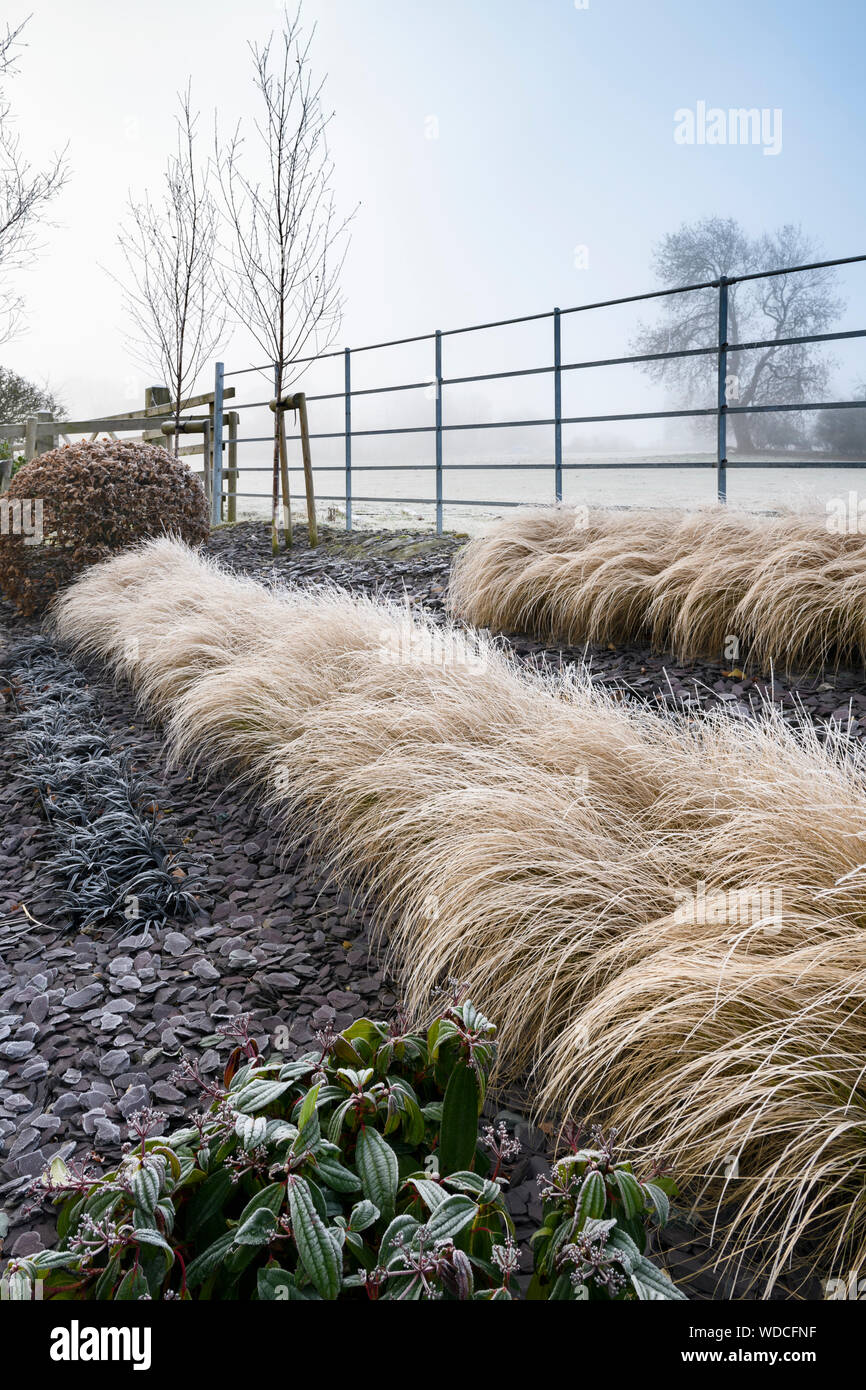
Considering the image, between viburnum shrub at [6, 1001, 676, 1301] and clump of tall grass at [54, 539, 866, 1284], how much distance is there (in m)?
0.36

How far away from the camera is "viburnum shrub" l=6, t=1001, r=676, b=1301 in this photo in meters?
1.14

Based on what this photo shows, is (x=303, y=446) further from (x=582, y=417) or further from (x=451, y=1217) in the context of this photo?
(x=451, y=1217)

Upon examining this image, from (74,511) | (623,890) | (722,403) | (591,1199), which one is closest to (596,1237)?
(591,1199)

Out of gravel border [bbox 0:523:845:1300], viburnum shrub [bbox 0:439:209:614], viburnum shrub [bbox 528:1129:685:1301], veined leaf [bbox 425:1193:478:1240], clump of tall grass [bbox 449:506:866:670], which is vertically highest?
viburnum shrub [bbox 0:439:209:614]

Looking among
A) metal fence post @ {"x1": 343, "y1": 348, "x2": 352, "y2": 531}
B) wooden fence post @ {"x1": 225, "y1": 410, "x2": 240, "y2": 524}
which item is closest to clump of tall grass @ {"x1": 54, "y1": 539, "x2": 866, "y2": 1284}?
metal fence post @ {"x1": 343, "y1": 348, "x2": 352, "y2": 531}

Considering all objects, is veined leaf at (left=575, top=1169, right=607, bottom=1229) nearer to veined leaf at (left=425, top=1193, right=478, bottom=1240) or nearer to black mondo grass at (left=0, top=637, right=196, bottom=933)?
veined leaf at (left=425, top=1193, right=478, bottom=1240)

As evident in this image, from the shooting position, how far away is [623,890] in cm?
215

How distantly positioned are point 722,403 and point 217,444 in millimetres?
6935

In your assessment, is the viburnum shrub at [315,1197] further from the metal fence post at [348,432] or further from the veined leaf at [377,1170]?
the metal fence post at [348,432]

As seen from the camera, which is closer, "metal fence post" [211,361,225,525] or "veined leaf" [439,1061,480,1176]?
"veined leaf" [439,1061,480,1176]

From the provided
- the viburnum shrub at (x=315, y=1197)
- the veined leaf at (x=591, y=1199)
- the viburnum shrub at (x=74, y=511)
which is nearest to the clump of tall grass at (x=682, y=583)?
the viburnum shrub at (x=74, y=511)

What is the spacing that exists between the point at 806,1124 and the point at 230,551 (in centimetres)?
887

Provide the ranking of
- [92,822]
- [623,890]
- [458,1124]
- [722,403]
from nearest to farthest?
[458,1124] < [623,890] < [92,822] < [722,403]

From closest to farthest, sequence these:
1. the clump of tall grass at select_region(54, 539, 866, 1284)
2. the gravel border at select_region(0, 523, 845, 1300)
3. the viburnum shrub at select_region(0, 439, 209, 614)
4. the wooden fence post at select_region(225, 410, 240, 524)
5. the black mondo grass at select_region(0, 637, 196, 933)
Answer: the clump of tall grass at select_region(54, 539, 866, 1284), the gravel border at select_region(0, 523, 845, 1300), the black mondo grass at select_region(0, 637, 196, 933), the viburnum shrub at select_region(0, 439, 209, 614), the wooden fence post at select_region(225, 410, 240, 524)
